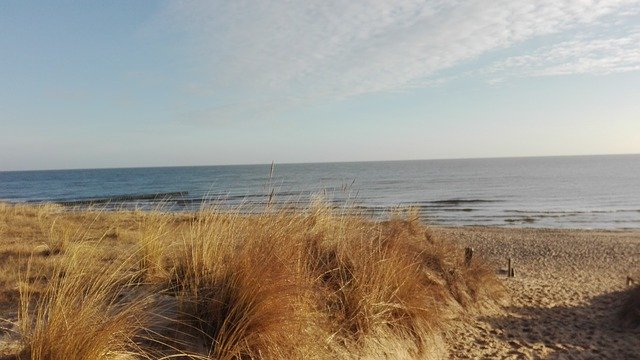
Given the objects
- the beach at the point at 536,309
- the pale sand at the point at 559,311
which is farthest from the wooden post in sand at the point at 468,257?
the pale sand at the point at 559,311

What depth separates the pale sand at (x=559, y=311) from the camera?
6.28 metres

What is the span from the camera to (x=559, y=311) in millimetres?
8648

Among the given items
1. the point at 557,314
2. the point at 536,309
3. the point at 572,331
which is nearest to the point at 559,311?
the point at 557,314

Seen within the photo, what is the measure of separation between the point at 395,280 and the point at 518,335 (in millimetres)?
3035

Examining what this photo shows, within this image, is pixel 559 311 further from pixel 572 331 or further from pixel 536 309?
pixel 572 331

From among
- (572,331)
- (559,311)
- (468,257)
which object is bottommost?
(559,311)

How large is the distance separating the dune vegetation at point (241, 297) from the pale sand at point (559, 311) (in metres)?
0.63

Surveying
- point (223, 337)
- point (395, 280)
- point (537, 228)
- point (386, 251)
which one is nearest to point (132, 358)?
point (223, 337)

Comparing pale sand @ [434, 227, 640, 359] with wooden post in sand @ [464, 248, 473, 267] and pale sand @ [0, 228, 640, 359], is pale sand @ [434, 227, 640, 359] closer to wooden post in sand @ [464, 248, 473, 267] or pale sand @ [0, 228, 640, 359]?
pale sand @ [0, 228, 640, 359]

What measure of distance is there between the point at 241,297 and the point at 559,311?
7670 millimetres

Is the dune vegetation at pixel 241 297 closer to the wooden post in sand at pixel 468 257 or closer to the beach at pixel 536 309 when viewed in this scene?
the beach at pixel 536 309

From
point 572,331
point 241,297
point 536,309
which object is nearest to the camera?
point 241,297

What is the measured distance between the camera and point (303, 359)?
349 centimetres

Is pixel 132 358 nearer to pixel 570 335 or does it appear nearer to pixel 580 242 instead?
pixel 570 335
